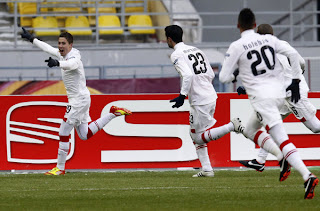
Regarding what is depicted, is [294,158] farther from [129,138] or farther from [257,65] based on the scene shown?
[129,138]

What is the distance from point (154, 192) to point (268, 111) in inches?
65.0

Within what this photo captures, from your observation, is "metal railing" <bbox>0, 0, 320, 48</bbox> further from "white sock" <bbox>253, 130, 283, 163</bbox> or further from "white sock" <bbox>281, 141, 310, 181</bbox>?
"white sock" <bbox>281, 141, 310, 181</bbox>

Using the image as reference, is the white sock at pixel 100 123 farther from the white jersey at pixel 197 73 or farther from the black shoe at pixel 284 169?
the black shoe at pixel 284 169

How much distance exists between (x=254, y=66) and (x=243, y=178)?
118 inches

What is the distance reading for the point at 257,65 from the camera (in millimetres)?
8891

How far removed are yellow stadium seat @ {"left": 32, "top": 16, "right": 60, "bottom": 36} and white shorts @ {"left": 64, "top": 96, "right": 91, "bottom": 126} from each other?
351 inches

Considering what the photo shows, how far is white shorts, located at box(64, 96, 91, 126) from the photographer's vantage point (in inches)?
498

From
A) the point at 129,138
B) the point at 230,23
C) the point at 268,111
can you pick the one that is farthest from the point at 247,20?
the point at 230,23

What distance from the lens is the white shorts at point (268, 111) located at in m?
8.68

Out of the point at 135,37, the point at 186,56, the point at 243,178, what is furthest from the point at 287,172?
the point at 135,37

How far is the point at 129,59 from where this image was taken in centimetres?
2075

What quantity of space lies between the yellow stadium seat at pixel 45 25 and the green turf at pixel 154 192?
9639mm

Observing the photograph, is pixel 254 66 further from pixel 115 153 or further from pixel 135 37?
pixel 135 37

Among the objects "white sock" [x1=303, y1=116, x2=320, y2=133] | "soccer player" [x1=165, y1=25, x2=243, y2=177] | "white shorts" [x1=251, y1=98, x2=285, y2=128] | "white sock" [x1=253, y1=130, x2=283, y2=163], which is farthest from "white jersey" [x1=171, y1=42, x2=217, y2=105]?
"white shorts" [x1=251, y1=98, x2=285, y2=128]
